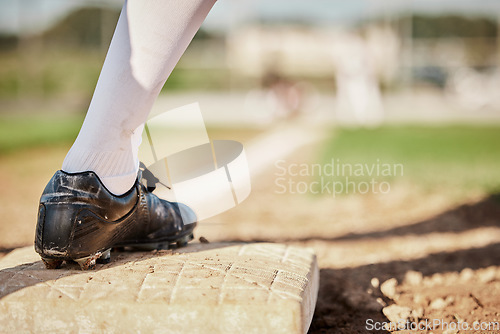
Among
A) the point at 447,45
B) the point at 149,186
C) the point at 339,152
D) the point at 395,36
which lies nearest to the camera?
the point at 149,186

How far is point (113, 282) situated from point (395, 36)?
15.8 metres

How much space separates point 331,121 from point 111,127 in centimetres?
1015

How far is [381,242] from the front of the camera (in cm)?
236

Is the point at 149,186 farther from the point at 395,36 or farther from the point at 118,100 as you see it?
the point at 395,36

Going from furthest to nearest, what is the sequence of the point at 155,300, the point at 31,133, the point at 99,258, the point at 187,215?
the point at 31,133, the point at 187,215, the point at 99,258, the point at 155,300

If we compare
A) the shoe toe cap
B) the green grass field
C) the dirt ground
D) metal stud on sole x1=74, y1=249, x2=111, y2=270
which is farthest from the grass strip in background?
metal stud on sole x1=74, y1=249, x2=111, y2=270

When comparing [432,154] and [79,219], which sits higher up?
[79,219]

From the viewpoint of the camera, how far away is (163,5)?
1.20 meters

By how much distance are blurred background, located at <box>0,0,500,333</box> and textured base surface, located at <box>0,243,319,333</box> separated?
351 millimetres

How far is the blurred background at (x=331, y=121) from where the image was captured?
7.70 ft

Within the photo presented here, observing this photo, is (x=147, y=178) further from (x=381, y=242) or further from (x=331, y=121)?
(x=331, y=121)

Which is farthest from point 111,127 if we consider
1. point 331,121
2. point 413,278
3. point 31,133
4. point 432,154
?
point 331,121

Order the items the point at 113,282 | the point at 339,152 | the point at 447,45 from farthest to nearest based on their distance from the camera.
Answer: the point at 447,45 < the point at 339,152 < the point at 113,282

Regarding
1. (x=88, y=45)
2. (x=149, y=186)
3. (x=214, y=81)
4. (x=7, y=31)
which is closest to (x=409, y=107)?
(x=214, y=81)
